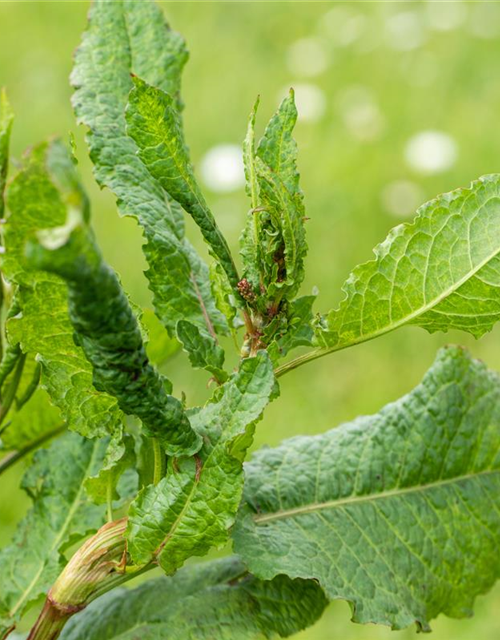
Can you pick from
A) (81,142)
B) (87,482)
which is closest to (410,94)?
(81,142)

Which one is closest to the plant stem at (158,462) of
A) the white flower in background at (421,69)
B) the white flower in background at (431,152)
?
the white flower in background at (431,152)

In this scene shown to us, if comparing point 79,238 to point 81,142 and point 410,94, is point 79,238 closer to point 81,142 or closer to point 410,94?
point 81,142

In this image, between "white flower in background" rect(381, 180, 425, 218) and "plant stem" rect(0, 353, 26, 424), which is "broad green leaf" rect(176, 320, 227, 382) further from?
"white flower in background" rect(381, 180, 425, 218)

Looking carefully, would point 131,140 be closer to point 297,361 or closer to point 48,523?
point 297,361

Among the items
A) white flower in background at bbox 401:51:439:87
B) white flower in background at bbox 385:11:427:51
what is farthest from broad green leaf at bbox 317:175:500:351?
white flower in background at bbox 385:11:427:51

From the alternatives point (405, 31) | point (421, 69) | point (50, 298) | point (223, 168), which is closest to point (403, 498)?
point (50, 298)

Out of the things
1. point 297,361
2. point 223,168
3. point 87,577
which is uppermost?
point 223,168

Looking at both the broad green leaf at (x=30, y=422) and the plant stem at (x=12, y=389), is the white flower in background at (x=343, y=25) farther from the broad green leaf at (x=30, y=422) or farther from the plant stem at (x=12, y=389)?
the plant stem at (x=12, y=389)
